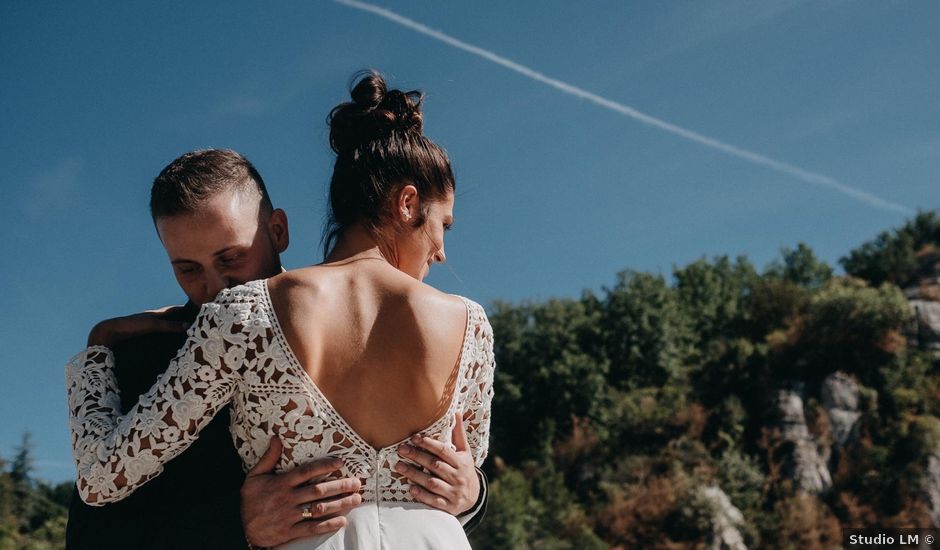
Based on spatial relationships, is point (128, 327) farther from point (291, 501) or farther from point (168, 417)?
point (291, 501)

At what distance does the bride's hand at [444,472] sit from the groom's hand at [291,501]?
14 cm

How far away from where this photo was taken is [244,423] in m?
1.73

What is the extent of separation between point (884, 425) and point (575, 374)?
38.2 feet

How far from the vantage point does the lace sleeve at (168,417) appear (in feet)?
5.31

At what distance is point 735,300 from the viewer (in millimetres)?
37312

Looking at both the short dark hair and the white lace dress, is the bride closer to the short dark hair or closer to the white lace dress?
the white lace dress

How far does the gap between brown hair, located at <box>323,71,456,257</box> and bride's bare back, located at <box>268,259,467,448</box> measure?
0.20 meters

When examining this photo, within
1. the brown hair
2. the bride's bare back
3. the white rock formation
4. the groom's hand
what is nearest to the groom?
the groom's hand

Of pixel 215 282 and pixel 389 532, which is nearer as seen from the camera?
pixel 389 532

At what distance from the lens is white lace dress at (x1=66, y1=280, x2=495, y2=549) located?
64.1 inches

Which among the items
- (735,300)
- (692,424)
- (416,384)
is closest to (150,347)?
(416,384)

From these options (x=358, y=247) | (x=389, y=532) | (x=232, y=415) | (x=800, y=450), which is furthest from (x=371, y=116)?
(x=800, y=450)

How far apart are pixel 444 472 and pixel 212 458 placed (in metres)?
0.50

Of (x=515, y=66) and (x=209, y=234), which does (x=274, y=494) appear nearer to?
(x=209, y=234)
